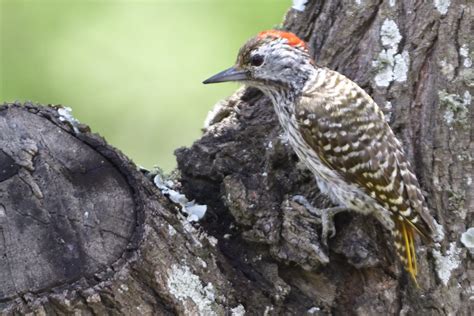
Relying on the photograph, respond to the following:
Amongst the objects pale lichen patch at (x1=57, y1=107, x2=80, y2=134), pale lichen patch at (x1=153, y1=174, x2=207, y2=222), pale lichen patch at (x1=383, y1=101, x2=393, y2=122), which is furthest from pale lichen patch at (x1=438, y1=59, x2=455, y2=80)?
pale lichen patch at (x1=57, y1=107, x2=80, y2=134)

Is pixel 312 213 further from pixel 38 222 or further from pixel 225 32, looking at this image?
pixel 225 32

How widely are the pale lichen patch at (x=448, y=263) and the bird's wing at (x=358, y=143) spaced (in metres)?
0.22

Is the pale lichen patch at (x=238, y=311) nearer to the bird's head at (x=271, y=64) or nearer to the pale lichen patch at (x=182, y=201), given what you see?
the pale lichen patch at (x=182, y=201)

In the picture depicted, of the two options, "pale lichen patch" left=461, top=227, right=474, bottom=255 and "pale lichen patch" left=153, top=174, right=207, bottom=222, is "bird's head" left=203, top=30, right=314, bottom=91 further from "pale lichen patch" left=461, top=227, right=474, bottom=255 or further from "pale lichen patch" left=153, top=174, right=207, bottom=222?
"pale lichen patch" left=461, top=227, right=474, bottom=255

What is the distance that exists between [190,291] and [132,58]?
3779 millimetres

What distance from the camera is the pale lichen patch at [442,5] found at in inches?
183

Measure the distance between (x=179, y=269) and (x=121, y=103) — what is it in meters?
3.58

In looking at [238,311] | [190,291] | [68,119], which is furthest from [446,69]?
[68,119]

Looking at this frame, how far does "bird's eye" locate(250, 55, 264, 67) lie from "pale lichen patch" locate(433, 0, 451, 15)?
2.74ft

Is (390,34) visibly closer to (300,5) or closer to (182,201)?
(300,5)

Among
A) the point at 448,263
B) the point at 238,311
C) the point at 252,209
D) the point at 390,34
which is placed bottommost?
the point at 448,263

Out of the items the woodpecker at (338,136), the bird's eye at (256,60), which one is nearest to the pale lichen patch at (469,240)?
the woodpecker at (338,136)

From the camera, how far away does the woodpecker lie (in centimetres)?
448

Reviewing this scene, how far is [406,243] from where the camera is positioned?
4.39 metres
